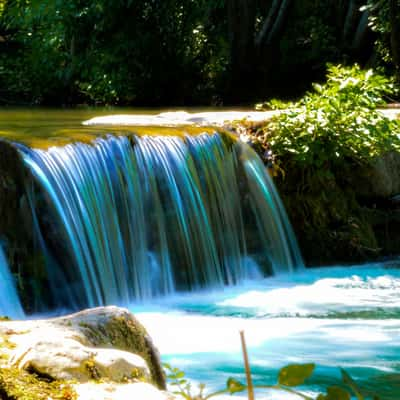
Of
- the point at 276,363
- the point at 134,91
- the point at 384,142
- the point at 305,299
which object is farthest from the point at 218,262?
the point at 134,91

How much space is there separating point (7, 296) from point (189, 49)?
13.3 meters

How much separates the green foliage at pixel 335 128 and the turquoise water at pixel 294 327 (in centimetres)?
114

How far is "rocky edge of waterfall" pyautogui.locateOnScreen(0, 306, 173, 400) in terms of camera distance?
235cm

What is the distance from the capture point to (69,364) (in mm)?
2500

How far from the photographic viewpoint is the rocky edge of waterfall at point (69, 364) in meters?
2.35

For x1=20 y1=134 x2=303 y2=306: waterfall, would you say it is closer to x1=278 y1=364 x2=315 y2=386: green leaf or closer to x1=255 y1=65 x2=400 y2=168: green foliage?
x1=255 y1=65 x2=400 y2=168: green foliage

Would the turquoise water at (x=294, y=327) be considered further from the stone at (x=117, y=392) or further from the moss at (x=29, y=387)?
the moss at (x=29, y=387)

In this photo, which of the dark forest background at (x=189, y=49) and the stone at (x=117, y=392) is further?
the dark forest background at (x=189, y=49)

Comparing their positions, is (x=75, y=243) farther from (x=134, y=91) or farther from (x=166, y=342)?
(x=134, y=91)

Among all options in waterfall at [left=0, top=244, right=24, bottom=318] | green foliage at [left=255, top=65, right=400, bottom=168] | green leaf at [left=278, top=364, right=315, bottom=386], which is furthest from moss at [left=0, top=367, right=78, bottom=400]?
green foliage at [left=255, top=65, right=400, bottom=168]

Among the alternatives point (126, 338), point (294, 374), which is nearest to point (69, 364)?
point (126, 338)

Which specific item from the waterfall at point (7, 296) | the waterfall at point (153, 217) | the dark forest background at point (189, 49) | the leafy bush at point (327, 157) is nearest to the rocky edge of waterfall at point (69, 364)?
the waterfall at point (7, 296)

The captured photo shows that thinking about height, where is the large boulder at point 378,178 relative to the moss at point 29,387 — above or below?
below

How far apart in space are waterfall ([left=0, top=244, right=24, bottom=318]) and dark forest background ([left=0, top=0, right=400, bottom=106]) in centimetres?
1120
